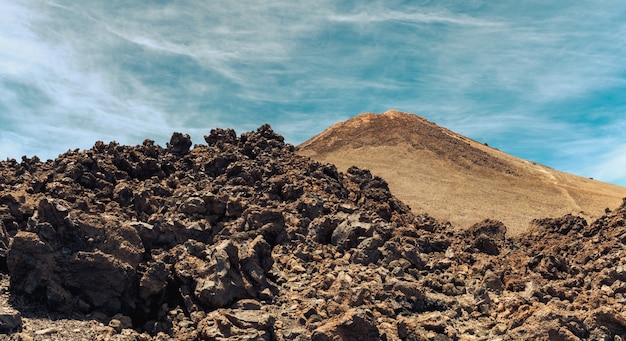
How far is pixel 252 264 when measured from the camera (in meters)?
19.8

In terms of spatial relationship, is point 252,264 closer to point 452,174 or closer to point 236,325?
point 236,325

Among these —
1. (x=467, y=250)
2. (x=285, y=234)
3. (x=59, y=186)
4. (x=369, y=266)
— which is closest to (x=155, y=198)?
(x=59, y=186)

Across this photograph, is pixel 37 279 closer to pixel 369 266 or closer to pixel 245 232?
pixel 245 232

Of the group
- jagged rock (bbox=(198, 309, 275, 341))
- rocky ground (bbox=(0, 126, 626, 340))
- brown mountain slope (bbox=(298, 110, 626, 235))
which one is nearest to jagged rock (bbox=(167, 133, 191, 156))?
rocky ground (bbox=(0, 126, 626, 340))

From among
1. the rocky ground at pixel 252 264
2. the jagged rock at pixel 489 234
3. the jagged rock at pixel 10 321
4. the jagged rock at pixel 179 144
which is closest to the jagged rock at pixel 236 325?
the rocky ground at pixel 252 264

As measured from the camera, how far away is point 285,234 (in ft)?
75.9

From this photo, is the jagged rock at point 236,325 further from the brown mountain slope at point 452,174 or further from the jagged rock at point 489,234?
the brown mountain slope at point 452,174

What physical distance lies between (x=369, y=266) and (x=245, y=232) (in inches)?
184

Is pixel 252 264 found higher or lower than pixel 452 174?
lower

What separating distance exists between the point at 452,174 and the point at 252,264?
164 ft

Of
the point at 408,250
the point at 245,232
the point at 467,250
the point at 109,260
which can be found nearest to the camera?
the point at 109,260

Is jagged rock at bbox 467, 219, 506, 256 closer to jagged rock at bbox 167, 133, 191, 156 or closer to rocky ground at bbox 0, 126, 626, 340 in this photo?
rocky ground at bbox 0, 126, 626, 340

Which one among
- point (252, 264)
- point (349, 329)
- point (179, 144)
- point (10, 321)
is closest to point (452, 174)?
point (179, 144)

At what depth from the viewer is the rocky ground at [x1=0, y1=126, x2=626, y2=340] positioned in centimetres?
1698
